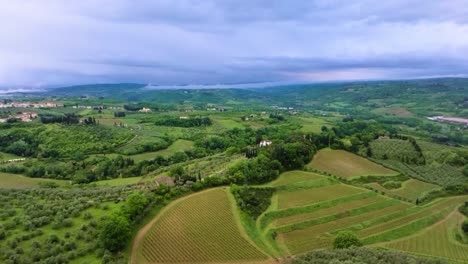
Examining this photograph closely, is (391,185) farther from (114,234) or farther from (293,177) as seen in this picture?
(114,234)

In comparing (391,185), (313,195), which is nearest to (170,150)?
(313,195)

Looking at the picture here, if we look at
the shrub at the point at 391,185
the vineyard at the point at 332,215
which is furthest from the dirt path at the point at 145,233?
the shrub at the point at 391,185

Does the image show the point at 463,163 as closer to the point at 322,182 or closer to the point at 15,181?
the point at 322,182

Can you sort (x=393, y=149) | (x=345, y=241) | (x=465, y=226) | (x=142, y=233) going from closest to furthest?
(x=345, y=241)
(x=142, y=233)
(x=465, y=226)
(x=393, y=149)

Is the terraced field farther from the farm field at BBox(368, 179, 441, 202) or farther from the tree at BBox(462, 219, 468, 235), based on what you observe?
the farm field at BBox(368, 179, 441, 202)

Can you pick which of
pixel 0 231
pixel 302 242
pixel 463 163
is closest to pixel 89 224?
pixel 0 231

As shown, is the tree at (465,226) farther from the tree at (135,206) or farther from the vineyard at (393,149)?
the tree at (135,206)
